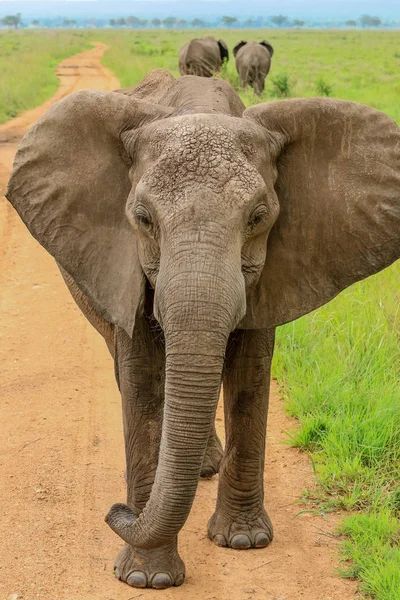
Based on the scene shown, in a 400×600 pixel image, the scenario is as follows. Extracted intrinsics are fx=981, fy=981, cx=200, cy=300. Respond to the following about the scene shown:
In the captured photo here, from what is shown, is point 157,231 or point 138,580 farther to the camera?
point 138,580

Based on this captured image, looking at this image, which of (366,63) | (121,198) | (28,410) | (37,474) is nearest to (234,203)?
(121,198)

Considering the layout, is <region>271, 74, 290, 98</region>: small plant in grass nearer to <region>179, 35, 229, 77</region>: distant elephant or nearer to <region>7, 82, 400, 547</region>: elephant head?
<region>179, 35, 229, 77</region>: distant elephant

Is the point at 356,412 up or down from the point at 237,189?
down

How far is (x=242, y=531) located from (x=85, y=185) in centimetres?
154

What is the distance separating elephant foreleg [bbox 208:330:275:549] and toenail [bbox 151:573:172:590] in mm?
463

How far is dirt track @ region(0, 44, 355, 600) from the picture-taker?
143 inches

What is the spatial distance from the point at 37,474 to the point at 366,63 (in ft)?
113

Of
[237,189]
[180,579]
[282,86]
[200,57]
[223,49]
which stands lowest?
[223,49]

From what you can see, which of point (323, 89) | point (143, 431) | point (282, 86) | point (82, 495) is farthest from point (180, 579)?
point (282, 86)

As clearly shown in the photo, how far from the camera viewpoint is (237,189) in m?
3.09

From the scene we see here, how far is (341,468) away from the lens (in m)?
4.57

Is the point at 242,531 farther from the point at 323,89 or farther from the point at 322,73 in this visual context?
the point at 322,73

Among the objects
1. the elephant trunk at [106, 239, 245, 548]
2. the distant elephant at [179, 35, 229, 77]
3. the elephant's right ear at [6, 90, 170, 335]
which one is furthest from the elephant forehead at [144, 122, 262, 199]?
the distant elephant at [179, 35, 229, 77]

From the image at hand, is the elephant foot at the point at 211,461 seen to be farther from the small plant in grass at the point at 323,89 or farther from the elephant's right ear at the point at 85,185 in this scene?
the small plant in grass at the point at 323,89
